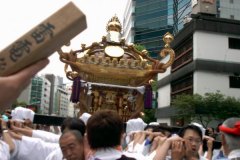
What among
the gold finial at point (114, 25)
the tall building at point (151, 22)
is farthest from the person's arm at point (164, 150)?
the tall building at point (151, 22)

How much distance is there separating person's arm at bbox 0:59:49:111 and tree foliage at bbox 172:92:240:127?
67.4 ft

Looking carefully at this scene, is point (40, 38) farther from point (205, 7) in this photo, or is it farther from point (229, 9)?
point (229, 9)

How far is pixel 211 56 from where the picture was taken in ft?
79.3

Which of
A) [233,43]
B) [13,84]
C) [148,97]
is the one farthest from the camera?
[233,43]

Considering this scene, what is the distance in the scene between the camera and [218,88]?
23859 millimetres

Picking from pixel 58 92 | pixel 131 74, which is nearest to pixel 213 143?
pixel 131 74

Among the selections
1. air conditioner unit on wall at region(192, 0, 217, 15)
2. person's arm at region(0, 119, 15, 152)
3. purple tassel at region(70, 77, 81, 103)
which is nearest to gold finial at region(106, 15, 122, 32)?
purple tassel at region(70, 77, 81, 103)

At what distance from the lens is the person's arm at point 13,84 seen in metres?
0.98

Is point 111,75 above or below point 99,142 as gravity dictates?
above

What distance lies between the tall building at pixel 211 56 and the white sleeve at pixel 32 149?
21421 millimetres

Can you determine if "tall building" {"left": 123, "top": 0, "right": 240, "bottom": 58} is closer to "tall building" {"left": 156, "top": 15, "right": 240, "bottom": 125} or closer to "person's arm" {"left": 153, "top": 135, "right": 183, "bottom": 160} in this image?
"tall building" {"left": 156, "top": 15, "right": 240, "bottom": 125}

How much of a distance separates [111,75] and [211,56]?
61.3 feet

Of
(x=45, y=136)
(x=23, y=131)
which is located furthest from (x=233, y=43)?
(x=23, y=131)

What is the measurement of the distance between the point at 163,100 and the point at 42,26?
101 feet
